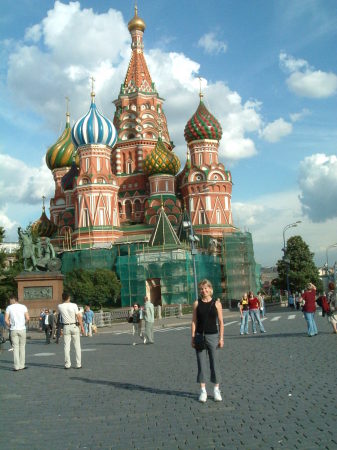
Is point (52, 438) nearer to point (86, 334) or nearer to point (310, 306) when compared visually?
point (310, 306)

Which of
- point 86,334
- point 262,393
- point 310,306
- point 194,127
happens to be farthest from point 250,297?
point 194,127

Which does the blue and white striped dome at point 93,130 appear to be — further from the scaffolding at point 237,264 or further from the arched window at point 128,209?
the scaffolding at point 237,264

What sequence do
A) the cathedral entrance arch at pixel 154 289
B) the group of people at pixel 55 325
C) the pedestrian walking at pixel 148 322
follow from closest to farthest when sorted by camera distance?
the pedestrian walking at pixel 148 322 → the group of people at pixel 55 325 → the cathedral entrance arch at pixel 154 289

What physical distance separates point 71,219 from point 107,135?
12.1 metres

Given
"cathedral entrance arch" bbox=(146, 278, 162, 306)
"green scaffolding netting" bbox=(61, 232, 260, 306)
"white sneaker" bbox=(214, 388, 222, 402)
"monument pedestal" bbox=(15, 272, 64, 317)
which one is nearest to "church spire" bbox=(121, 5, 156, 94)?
"green scaffolding netting" bbox=(61, 232, 260, 306)

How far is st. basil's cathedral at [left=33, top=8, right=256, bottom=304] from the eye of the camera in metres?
57.3

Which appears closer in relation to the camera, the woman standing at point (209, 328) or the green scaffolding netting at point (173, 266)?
the woman standing at point (209, 328)

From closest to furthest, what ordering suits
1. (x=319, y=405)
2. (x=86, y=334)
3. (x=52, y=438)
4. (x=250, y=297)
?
(x=52, y=438) < (x=319, y=405) < (x=250, y=297) < (x=86, y=334)

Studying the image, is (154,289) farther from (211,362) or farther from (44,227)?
(211,362)

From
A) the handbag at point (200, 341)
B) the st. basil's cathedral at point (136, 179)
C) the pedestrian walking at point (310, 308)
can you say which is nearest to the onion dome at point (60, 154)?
the st. basil's cathedral at point (136, 179)

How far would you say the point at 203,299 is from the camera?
7.88 metres

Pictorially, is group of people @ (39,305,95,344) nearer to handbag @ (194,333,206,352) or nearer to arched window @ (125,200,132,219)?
handbag @ (194,333,206,352)

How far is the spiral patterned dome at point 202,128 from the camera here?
200 feet

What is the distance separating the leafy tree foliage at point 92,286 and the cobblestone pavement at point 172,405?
1300 inches
